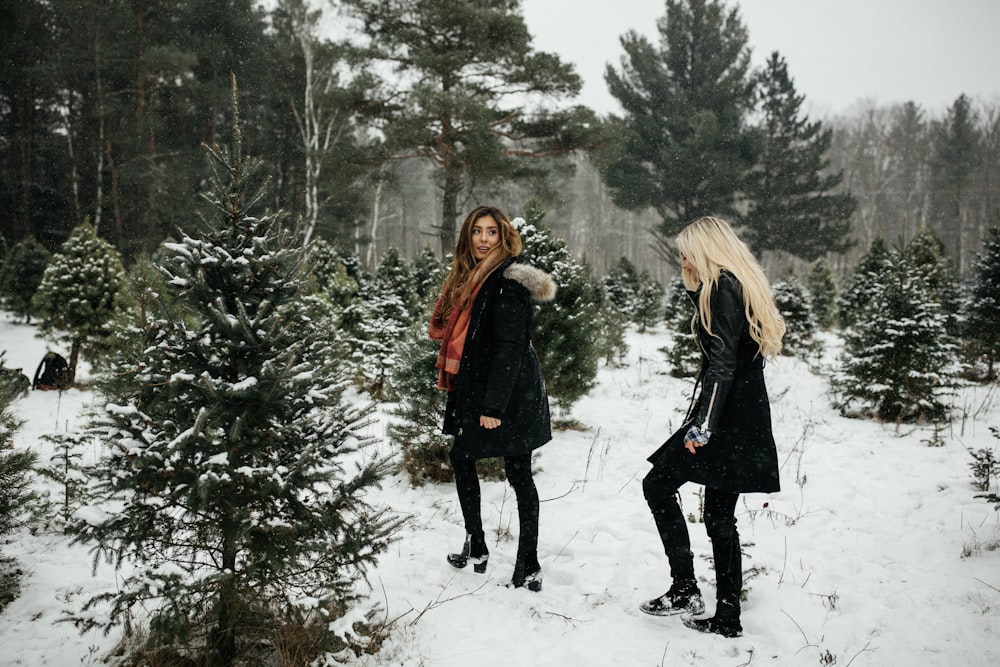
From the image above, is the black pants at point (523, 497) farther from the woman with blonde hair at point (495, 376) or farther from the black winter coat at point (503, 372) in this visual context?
the black winter coat at point (503, 372)

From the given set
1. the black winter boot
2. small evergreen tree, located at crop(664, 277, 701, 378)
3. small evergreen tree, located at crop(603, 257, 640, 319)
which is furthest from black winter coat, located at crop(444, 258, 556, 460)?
small evergreen tree, located at crop(603, 257, 640, 319)

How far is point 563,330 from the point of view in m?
6.09

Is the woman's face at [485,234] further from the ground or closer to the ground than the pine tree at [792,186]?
closer to the ground

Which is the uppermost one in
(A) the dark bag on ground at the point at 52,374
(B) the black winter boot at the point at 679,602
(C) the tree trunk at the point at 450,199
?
(C) the tree trunk at the point at 450,199

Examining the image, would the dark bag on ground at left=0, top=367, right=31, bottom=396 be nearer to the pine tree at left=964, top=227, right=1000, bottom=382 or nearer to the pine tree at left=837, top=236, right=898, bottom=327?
the pine tree at left=964, top=227, right=1000, bottom=382

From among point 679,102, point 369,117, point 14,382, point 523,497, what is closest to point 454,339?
point 523,497

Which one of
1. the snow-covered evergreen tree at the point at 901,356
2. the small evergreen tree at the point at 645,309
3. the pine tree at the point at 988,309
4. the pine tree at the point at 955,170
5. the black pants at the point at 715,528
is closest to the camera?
the black pants at the point at 715,528

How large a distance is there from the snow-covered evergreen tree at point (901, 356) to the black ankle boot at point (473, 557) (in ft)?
20.3

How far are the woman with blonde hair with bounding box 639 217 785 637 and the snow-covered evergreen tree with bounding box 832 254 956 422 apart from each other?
18.4ft

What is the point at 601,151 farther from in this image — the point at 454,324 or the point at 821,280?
the point at 454,324

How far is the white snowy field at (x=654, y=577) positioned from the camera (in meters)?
2.52

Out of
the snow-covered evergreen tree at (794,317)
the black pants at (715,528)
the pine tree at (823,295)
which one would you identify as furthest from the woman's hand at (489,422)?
the pine tree at (823,295)

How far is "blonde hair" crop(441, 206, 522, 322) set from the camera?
3027mm

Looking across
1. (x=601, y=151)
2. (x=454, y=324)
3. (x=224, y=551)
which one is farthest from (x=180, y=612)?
(x=601, y=151)
